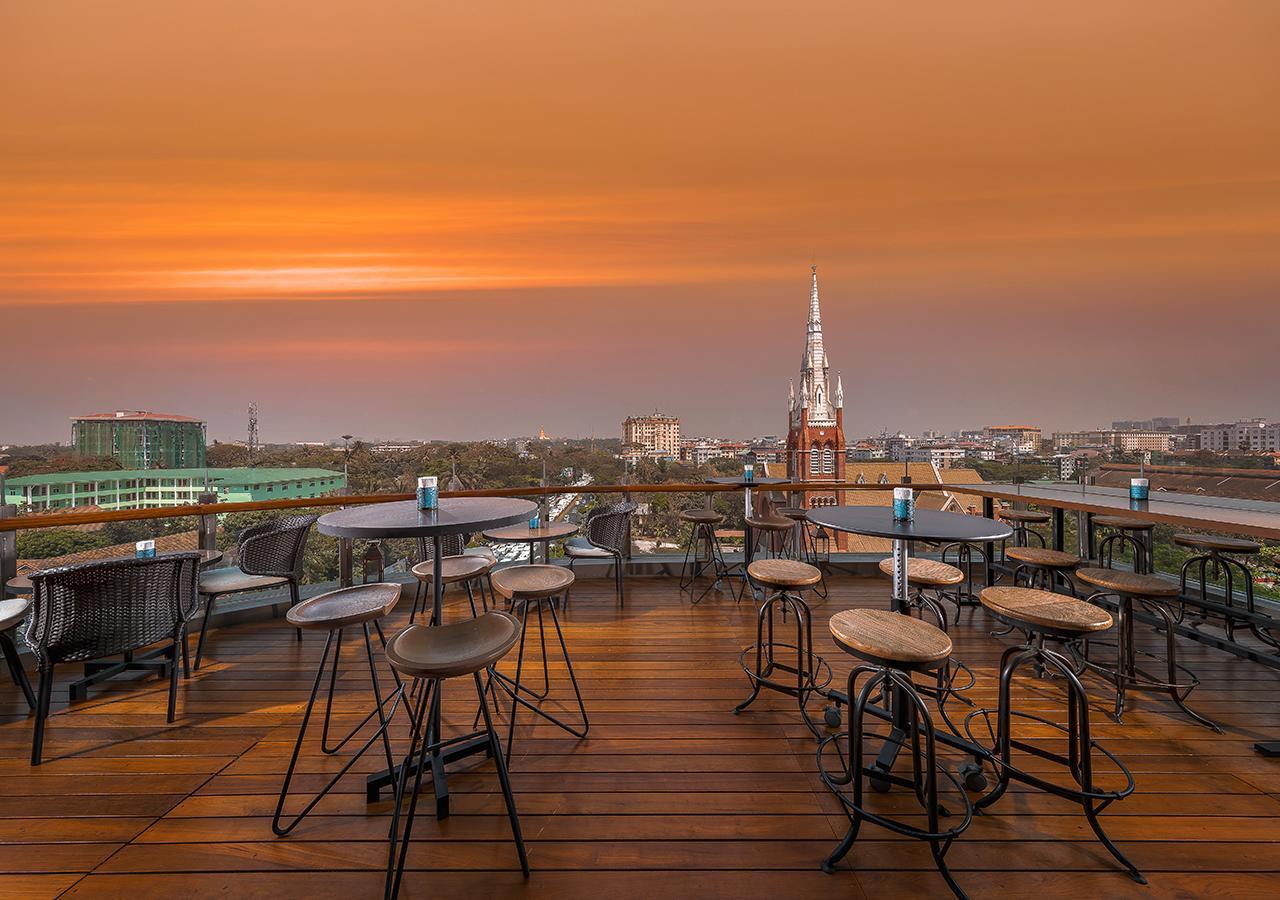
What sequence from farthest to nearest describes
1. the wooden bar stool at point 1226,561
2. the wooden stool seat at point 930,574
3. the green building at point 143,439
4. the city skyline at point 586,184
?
the city skyline at point 586,184 < the green building at point 143,439 < the wooden bar stool at point 1226,561 < the wooden stool seat at point 930,574

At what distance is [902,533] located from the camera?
78.7 inches

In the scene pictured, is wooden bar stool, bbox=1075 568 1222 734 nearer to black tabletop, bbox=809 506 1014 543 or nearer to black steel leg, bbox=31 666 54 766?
black tabletop, bbox=809 506 1014 543

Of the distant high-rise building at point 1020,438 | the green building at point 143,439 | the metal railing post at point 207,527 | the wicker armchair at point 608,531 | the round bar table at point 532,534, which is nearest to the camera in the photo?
the metal railing post at point 207,527

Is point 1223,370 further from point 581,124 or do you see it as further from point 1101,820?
point 581,124

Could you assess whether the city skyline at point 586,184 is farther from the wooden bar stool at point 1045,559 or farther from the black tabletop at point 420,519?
the black tabletop at point 420,519

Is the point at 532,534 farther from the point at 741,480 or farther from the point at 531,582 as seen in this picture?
the point at 741,480

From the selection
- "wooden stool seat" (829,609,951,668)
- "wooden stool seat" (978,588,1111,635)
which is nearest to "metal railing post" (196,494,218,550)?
"wooden stool seat" (829,609,951,668)

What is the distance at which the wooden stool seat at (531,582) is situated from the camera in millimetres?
2223

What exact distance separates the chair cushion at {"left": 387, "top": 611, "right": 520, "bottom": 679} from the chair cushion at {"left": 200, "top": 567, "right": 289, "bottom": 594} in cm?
253

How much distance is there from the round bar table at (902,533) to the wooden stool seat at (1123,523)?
7.77ft

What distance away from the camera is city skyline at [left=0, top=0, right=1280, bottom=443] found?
4.75 m

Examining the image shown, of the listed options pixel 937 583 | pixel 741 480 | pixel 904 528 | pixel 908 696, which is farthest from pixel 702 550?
pixel 908 696

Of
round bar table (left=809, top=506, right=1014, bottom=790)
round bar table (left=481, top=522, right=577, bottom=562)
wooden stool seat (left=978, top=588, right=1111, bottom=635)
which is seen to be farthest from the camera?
round bar table (left=481, top=522, right=577, bottom=562)

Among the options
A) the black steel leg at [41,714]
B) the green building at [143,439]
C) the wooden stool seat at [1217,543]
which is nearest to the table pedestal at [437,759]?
the black steel leg at [41,714]
